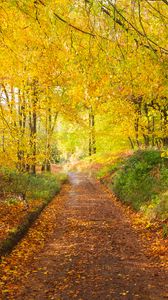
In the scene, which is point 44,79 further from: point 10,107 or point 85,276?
point 85,276

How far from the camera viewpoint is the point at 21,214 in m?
12.1

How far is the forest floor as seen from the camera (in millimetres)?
6535

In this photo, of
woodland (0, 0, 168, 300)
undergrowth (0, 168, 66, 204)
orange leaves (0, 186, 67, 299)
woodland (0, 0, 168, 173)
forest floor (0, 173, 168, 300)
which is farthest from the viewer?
undergrowth (0, 168, 66, 204)

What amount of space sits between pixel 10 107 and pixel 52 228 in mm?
5808

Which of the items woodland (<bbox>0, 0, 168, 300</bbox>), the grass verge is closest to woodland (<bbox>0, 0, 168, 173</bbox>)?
woodland (<bbox>0, 0, 168, 300</bbox>)

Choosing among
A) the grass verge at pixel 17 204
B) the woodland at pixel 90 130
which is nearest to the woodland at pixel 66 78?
the woodland at pixel 90 130

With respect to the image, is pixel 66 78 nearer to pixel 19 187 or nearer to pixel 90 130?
pixel 19 187

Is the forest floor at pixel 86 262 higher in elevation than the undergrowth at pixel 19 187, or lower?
lower

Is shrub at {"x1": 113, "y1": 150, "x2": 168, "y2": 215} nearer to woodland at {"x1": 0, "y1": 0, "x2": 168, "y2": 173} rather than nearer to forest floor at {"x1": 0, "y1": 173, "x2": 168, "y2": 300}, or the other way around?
forest floor at {"x1": 0, "y1": 173, "x2": 168, "y2": 300}

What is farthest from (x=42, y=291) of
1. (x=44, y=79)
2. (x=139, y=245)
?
(x=44, y=79)

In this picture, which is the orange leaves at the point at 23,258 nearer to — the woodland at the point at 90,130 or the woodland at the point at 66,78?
the woodland at the point at 90,130

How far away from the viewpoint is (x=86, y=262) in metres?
8.12

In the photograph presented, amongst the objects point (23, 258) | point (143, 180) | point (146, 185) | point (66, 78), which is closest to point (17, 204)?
point (23, 258)

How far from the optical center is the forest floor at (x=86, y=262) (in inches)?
257
